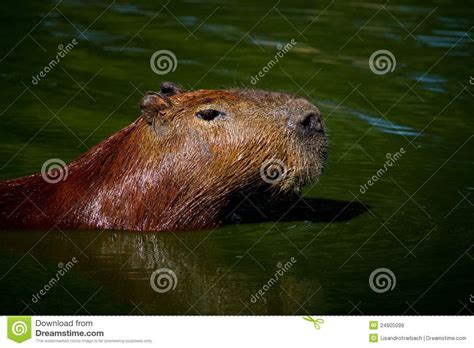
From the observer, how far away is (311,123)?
9.77m

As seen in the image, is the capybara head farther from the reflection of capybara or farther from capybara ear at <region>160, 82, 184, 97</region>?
capybara ear at <region>160, 82, 184, 97</region>

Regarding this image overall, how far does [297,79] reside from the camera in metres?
15.2

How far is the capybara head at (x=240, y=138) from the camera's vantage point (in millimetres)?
9781

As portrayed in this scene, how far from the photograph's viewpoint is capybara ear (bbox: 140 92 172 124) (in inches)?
384

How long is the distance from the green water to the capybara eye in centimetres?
106
